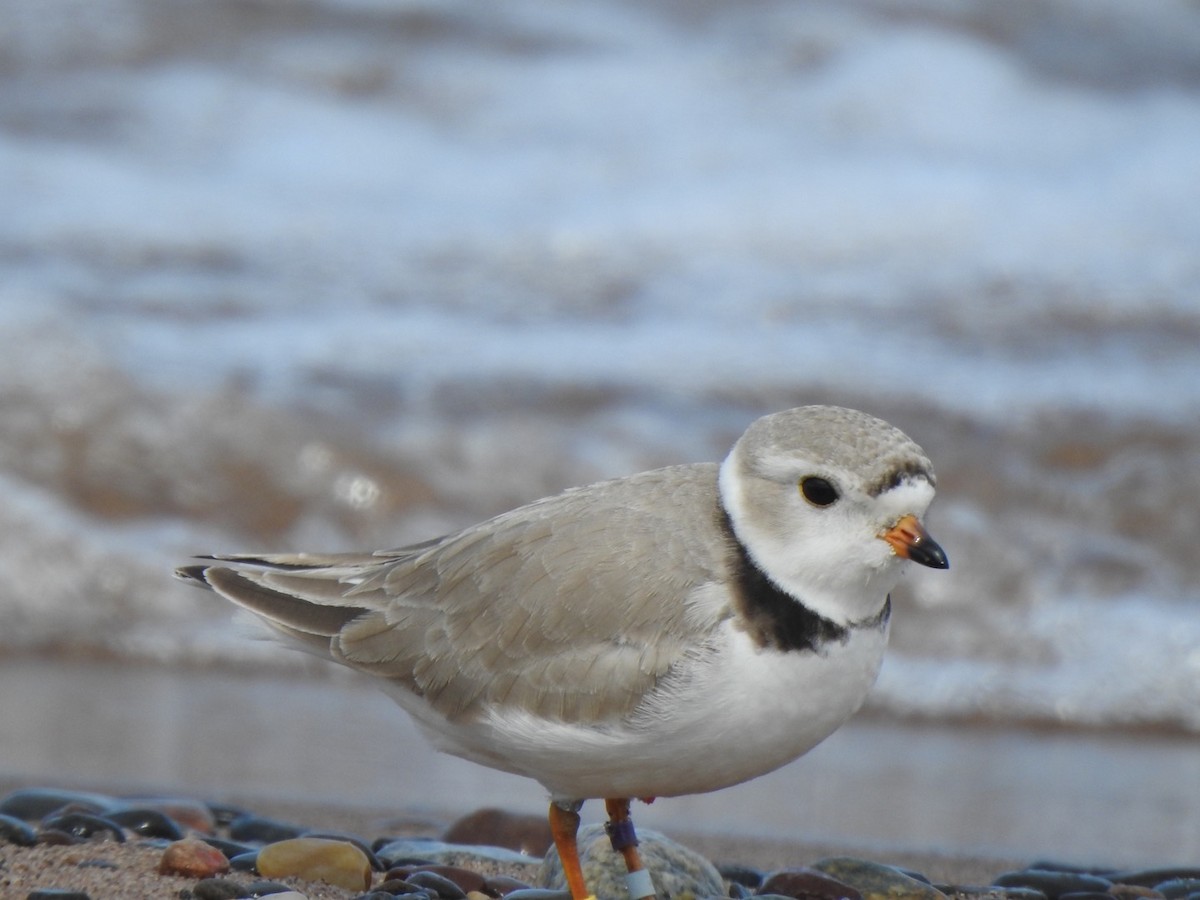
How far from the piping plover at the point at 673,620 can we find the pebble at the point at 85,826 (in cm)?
98

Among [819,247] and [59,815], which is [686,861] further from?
[819,247]

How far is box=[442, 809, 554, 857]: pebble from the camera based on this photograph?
455cm

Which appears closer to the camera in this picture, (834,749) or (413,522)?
(834,749)

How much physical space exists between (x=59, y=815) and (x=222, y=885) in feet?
3.01

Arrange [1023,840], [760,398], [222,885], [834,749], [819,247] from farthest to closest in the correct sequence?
[819,247], [760,398], [834,749], [1023,840], [222,885]

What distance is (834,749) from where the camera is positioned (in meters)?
6.09

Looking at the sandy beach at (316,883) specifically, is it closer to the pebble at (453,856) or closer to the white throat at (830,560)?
the pebble at (453,856)

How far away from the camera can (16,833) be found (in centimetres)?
399

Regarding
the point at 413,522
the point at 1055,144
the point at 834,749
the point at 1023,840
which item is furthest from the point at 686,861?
the point at 1055,144

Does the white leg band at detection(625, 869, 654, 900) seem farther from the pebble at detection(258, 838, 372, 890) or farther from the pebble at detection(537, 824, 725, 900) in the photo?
the pebble at detection(258, 838, 372, 890)

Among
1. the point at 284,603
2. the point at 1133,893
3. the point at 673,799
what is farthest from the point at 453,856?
the point at 1133,893

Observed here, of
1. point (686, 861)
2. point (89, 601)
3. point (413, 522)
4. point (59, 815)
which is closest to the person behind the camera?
point (686, 861)

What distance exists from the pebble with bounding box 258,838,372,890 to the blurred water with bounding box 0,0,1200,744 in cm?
296

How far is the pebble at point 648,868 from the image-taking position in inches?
150
